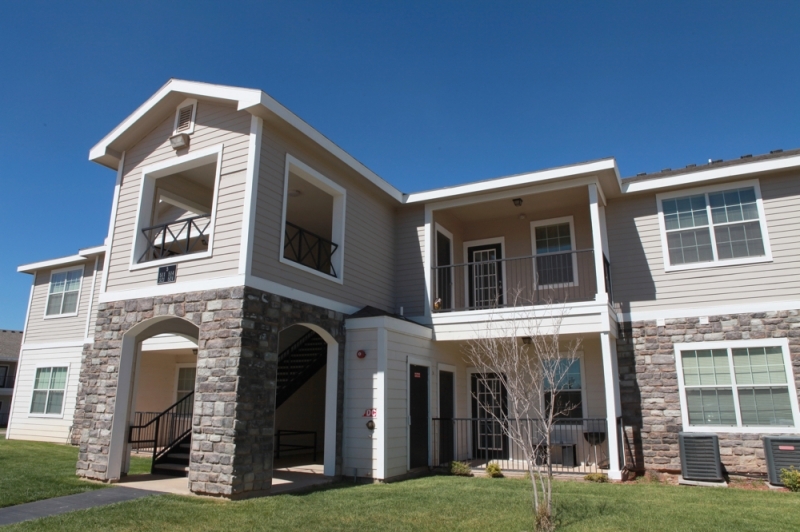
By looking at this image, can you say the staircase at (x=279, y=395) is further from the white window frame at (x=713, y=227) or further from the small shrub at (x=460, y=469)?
the white window frame at (x=713, y=227)

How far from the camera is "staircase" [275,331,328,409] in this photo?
10773mm

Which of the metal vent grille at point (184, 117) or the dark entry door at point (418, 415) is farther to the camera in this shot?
the dark entry door at point (418, 415)

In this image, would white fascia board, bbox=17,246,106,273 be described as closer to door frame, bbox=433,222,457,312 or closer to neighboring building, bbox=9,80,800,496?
neighboring building, bbox=9,80,800,496

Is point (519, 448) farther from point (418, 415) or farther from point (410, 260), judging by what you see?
point (410, 260)

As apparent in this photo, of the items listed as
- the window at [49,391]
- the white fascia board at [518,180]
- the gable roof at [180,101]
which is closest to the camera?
the gable roof at [180,101]

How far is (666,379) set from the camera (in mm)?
10531

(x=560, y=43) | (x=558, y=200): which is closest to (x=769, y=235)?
(x=558, y=200)

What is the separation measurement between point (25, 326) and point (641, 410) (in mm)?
18602

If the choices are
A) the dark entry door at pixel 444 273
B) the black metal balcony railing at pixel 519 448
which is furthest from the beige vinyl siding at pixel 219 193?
the black metal balcony railing at pixel 519 448

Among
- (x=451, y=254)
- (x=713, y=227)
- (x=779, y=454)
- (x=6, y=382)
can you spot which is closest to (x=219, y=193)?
(x=451, y=254)

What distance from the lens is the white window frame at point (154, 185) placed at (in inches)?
358

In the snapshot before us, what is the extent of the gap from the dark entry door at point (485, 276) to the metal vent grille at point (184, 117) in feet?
22.1

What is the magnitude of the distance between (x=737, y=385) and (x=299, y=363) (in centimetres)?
850

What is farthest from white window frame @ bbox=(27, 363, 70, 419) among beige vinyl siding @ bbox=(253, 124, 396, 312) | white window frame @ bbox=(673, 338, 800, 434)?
white window frame @ bbox=(673, 338, 800, 434)
